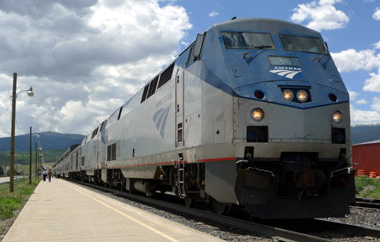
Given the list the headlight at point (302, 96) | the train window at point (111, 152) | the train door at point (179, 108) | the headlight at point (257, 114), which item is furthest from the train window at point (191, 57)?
the train window at point (111, 152)

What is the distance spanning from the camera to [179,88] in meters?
11.5

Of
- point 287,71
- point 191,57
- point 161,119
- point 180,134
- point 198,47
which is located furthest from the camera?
point 161,119

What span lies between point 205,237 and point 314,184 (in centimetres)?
231

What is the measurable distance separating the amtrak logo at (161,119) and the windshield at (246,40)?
3.59 meters

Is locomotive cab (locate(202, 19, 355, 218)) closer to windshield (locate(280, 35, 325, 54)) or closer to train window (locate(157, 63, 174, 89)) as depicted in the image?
windshield (locate(280, 35, 325, 54))

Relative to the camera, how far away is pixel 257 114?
8.26 metres

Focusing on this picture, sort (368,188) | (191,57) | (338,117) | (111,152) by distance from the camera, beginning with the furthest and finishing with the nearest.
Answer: (111,152) → (368,188) → (191,57) → (338,117)

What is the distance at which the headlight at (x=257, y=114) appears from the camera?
27.0 ft

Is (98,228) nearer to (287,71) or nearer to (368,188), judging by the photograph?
(287,71)

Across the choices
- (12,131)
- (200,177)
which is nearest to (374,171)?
(12,131)

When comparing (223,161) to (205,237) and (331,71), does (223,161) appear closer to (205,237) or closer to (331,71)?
(205,237)

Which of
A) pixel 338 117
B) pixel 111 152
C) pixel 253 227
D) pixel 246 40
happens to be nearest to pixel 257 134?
pixel 338 117

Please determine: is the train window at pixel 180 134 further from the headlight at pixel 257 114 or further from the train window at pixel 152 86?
the train window at pixel 152 86

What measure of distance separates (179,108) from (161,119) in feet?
6.35
